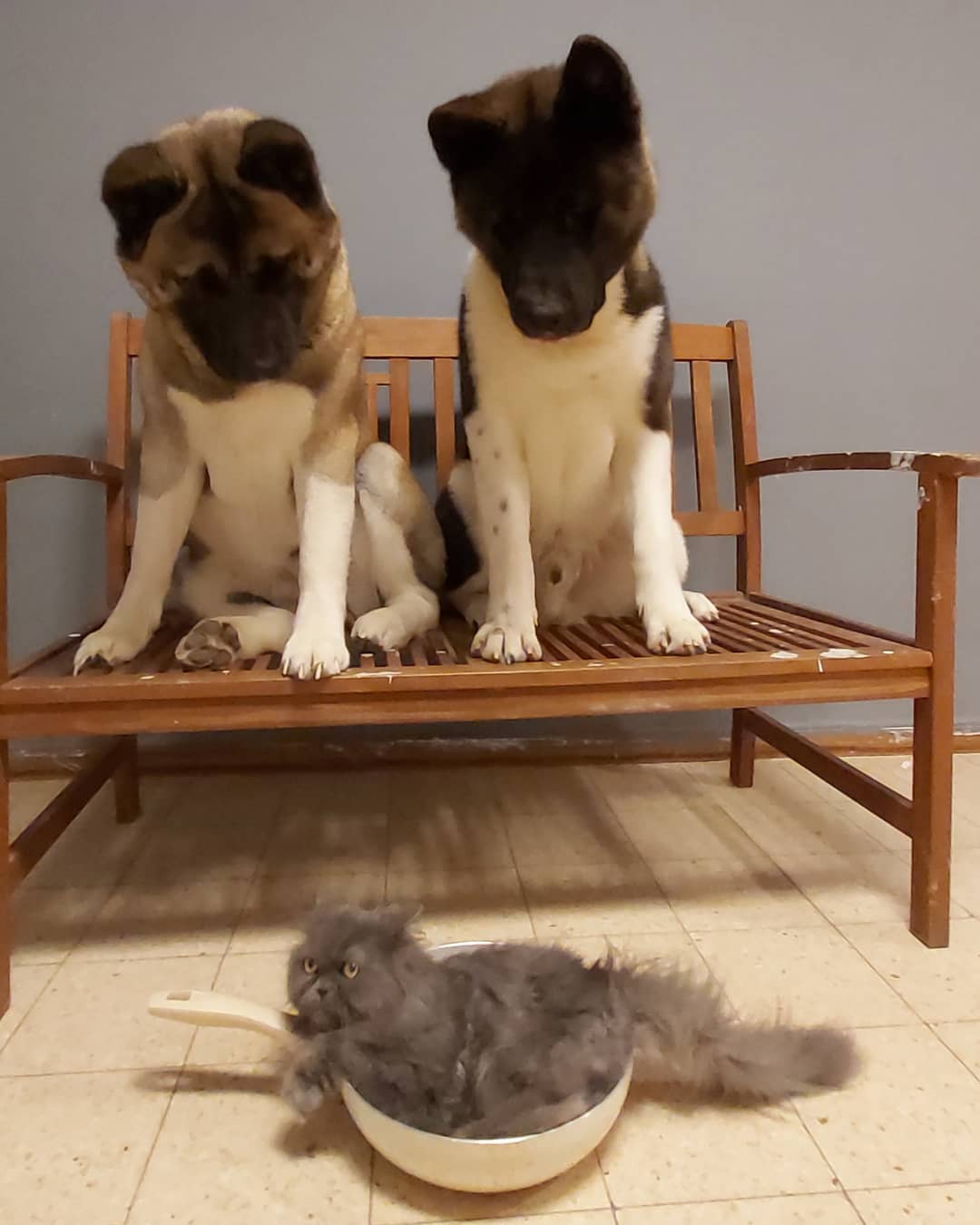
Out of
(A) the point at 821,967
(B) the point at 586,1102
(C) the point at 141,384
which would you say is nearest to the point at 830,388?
(A) the point at 821,967

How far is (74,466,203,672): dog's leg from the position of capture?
132cm

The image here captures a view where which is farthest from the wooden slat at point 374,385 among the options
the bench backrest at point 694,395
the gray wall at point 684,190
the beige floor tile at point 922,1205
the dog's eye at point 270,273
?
the beige floor tile at point 922,1205

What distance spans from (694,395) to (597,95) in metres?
0.77

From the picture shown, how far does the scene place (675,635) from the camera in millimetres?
1261

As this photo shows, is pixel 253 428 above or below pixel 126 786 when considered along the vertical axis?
above

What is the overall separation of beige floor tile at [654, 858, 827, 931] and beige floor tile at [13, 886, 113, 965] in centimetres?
90

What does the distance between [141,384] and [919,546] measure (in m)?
1.15

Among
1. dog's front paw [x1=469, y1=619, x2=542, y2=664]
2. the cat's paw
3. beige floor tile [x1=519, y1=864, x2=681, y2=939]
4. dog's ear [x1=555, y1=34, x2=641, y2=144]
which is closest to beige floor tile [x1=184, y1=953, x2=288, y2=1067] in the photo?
the cat's paw

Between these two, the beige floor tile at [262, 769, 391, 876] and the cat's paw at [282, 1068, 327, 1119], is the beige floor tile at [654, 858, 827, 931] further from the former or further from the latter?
the cat's paw at [282, 1068, 327, 1119]

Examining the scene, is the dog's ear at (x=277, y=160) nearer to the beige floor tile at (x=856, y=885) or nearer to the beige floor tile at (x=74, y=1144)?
the beige floor tile at (x=74, y=1144)

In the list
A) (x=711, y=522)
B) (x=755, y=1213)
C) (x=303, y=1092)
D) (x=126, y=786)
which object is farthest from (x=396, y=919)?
(x=711, y=522)

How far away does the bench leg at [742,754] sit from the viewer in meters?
1.91

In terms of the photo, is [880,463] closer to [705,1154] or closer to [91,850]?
[705,1154]

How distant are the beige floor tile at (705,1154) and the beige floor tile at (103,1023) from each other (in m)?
0.53
